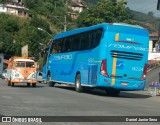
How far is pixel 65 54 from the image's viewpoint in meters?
32.4

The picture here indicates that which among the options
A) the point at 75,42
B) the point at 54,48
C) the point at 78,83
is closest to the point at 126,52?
the point at 78,83

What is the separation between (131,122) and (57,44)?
22.8 m

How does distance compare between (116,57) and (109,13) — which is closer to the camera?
(116,57)

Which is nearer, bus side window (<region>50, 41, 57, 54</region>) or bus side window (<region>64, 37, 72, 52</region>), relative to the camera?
bus side window (<region>64, 37, 72, 52</region>)

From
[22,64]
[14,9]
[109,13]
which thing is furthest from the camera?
[14,9]

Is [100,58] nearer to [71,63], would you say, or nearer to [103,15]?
[71,63]

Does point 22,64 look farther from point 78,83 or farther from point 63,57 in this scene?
point 78,83

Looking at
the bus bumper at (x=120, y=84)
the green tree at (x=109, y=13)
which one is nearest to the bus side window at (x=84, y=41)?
the bus bumper at (x=120, y=84)

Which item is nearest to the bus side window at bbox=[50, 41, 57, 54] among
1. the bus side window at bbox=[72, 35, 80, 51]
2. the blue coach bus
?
the bus side window at bbox=[72, 35, 80, 51]

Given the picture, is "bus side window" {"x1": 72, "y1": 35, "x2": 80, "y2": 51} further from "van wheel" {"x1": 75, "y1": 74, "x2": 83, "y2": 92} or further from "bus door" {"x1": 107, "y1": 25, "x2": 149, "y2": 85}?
"bus door" {"x1": 107, "y1": 25, "x2": 149, "y2": 85}

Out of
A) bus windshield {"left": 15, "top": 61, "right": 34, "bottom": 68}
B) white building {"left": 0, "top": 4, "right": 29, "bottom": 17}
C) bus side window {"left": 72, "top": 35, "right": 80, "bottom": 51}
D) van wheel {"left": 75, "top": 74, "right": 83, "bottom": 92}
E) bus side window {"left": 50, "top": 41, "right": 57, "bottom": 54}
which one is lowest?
van wheel {"left": 75, "top": 74, "right": 83, "bottom": 92}

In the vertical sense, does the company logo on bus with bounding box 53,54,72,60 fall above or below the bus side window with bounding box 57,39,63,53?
below

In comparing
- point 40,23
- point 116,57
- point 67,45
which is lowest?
point 116,57

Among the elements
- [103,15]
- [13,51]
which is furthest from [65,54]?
[13,51]
